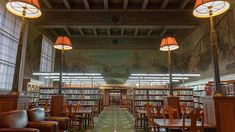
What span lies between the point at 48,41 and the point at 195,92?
10682mm

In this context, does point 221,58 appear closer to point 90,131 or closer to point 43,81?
point 90,131

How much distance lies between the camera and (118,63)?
15.6 meters

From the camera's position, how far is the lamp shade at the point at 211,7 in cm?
334

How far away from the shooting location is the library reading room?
3.60m

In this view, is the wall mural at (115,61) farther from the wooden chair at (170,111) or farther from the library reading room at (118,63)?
the wooden chair at (170,111)

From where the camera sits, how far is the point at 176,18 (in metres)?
11.0

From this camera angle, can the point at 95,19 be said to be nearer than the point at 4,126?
No

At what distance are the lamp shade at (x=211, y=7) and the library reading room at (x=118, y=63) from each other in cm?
2

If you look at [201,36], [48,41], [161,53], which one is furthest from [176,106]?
[48,41]

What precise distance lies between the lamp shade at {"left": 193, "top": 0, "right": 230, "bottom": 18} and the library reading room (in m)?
0.02

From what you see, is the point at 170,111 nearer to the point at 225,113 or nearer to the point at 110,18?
the point at 225,113

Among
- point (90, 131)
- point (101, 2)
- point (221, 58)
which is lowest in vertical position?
point (90, 131)

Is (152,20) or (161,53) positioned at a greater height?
(152,20)

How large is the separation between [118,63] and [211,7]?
1223 cm
